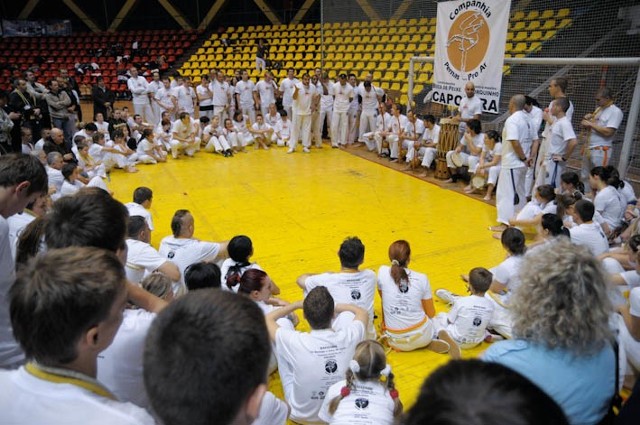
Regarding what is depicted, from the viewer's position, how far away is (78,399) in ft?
3.88

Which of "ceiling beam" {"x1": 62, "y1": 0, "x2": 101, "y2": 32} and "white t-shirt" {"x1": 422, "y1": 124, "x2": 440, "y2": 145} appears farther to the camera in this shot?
"ceiling beam" {"x1": 62, "y1": 0, "x2": 101, "y2": 32}

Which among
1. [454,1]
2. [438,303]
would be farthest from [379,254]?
[454,1]

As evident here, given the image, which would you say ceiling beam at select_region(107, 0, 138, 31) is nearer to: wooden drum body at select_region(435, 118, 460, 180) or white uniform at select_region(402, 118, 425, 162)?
white uniform at select_region(402, 118, 425, 162)

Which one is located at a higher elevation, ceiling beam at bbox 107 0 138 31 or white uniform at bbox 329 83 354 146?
ceiling beam at bbox 107 0 138 31

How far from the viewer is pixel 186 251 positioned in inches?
163

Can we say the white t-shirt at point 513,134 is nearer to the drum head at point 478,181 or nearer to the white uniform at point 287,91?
the drum head at point 478,181

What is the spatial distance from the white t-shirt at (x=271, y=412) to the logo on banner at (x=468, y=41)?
25.1 ft

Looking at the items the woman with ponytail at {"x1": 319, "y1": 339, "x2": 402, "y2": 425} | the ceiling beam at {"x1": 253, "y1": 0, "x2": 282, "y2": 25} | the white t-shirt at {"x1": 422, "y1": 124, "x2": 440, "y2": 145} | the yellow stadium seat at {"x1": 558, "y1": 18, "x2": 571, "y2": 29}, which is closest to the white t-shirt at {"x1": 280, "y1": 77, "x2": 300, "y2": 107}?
the white t-shirt at {"x1": 422, "y1": 124, "x2": 440, "y2": 145}

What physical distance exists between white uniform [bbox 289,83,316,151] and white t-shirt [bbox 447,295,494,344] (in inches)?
316

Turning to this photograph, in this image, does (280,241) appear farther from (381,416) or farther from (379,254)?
(381,416)

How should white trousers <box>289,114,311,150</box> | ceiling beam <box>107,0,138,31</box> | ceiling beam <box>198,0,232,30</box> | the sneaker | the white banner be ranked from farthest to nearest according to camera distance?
ceiling beam <box>107,0,138,31</box>, ceiling beam <box>198,0,232,30</box>, white trousers <box>289,114,311,150</box>, the white banner, the sneaker

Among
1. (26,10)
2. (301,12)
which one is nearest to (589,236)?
(301,12)

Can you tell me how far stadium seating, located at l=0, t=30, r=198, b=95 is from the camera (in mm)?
20172

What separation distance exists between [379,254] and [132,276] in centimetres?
296
